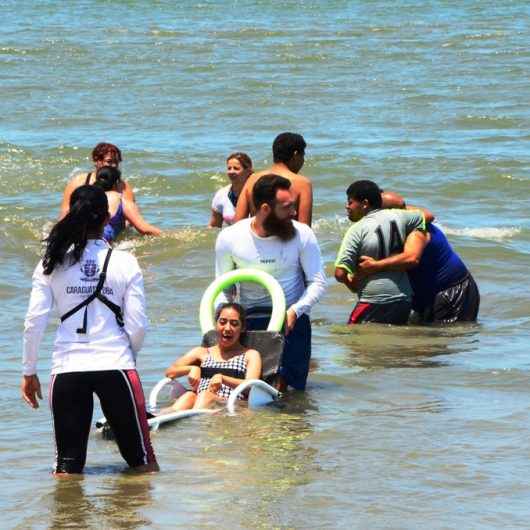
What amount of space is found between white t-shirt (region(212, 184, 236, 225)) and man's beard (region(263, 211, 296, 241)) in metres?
3.98

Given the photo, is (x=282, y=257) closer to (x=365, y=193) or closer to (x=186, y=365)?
(x=186, y=365)

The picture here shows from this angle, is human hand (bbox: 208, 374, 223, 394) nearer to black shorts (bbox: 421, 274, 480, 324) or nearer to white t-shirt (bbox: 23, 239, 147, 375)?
white t-shirt (bbox: 23, 239, 147, 375)

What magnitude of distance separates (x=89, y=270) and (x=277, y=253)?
7.09 ft

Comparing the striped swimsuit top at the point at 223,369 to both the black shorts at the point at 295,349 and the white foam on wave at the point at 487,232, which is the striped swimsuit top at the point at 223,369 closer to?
the black shorts at the point at 295,349

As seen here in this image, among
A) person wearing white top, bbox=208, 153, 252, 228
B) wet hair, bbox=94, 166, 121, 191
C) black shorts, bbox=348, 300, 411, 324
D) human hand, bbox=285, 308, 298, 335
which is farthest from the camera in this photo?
person wearing white top, bbox=208, 153, 252, 228

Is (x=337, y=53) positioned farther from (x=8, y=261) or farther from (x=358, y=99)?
(x=8, y=261)

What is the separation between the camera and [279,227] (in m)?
7.77

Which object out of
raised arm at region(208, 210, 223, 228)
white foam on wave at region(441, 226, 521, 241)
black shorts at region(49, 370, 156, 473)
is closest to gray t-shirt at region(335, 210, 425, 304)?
raised arm at region(208, 210, 223, 228)

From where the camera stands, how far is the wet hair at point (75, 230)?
19.2 ft

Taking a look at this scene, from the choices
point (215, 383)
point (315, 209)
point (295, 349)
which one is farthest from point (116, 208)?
point (315, 209)

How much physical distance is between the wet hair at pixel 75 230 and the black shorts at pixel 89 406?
48 cm

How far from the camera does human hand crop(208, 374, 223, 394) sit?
7.85 m

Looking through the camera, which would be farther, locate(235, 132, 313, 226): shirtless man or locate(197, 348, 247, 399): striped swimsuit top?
locate(235, 132, 313, 226): shirtless man

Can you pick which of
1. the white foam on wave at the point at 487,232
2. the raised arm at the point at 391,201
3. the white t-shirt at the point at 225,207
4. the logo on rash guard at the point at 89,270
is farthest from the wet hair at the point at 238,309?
the white foam on wave at the point at 487,232
